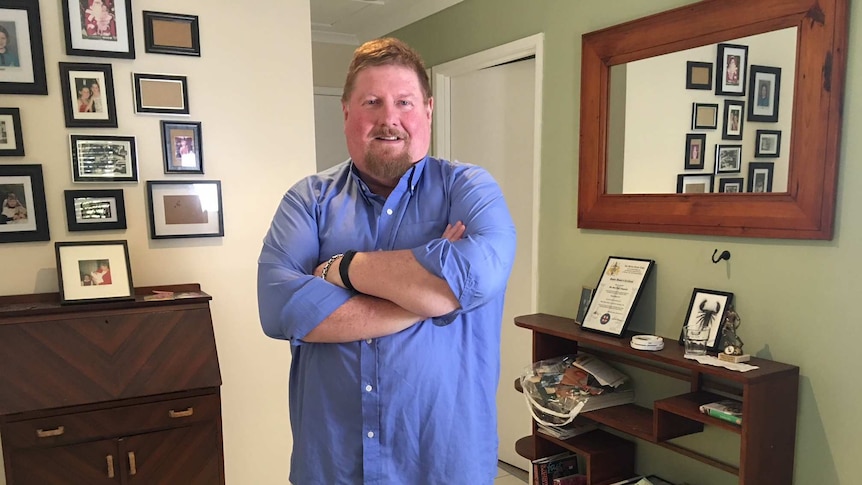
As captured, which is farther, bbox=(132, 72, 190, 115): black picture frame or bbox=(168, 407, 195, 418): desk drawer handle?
bbox=(132, 72, 190, 115): black picture frame

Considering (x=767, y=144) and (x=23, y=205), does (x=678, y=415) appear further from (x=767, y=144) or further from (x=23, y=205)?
(x=23, y=205)

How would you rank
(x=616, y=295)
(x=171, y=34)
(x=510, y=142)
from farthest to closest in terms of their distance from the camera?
(x=510, y=142) < (x=171, y=34) < (x=616, y=295)

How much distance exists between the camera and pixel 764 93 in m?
1.78

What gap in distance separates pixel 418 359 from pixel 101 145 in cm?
185

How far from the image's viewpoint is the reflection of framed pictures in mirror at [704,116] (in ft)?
6.40

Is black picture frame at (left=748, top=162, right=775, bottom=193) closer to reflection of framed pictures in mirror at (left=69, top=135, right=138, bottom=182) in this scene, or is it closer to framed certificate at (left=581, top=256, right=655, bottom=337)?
framed certificate at (left=581, top=256, right=655, bottom=337)

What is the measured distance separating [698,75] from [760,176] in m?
0.42

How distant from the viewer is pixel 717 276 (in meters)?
1.96

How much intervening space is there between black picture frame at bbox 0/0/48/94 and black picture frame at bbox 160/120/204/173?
1.59ft

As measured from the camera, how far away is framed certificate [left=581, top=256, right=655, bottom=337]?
7.03 feet

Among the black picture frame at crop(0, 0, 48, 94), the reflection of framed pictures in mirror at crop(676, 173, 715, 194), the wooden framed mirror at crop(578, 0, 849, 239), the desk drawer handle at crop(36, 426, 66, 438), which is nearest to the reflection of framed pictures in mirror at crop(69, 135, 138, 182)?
the black picture frame at crop(0, 0, 48, 94)

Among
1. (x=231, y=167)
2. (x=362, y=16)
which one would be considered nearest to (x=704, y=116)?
Result: (x=231, y=167)

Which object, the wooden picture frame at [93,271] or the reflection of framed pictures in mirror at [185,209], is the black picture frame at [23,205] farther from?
the reflection of framed pictures in mirror at [185,209]

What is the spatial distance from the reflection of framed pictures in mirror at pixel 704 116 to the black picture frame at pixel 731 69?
0.06m
